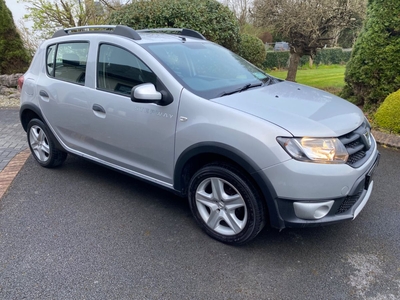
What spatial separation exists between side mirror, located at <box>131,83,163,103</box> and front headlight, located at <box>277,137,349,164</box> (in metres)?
1.09

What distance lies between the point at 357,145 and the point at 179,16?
5.52 m

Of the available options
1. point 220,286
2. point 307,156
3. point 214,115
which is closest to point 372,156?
point 307,156

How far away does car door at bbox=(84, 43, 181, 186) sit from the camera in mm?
3059

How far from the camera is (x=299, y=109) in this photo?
2811 mm

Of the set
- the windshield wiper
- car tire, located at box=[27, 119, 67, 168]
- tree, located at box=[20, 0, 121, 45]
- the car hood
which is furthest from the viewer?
tree, located at box=[20, 0, 121, 45]

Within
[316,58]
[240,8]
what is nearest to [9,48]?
[240,8]

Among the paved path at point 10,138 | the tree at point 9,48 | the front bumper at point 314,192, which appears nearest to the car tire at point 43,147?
the paved path at point 10,138

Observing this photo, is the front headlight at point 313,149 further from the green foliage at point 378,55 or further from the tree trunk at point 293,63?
the tree trunk at point 293,63

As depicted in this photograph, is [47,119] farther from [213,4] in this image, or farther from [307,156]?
[213,4]

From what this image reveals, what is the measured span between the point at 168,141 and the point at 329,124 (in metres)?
1.34

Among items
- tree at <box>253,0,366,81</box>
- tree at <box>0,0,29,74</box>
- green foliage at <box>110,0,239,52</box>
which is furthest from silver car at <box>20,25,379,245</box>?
tree at <box>0,0,29,74</box>

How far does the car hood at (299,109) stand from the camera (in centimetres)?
256

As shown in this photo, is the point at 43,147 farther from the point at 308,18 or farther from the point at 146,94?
the point at 308,18

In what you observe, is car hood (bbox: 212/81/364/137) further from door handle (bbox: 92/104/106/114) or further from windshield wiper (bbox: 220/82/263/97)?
door handle (bbox: 92/104/106/114)
